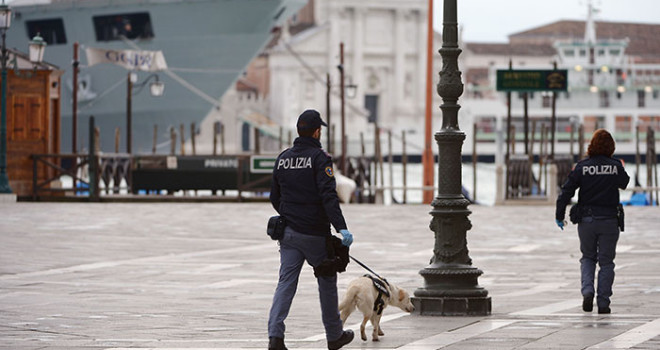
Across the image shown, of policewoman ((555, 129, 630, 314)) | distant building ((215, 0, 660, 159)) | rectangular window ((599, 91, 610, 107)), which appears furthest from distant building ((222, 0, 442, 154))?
policewoman ((555, 129, 630, 314))

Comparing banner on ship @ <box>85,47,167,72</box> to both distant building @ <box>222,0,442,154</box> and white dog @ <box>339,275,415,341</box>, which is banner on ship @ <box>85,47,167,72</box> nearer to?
white dog @ <box>339,275,415,341</box>

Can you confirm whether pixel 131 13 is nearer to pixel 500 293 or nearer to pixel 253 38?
pixel 253 38

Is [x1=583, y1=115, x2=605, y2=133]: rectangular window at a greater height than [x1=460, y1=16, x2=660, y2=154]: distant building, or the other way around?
[x1=460, y1=16, x2=660, y2=154]: distant building

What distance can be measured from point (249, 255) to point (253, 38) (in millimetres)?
55112

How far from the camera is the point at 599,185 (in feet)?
35.8

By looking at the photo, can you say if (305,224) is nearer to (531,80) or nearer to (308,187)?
(308,187)

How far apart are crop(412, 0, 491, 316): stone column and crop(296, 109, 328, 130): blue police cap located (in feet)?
8.10

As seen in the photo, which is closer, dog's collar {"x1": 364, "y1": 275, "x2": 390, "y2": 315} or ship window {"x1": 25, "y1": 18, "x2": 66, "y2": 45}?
dog's collar {"x1": 364, "y1": 275, "x2": 390, "y2": 315}

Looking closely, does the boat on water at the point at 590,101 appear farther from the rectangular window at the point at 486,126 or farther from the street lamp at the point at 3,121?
the street lamp at the point at 3,121

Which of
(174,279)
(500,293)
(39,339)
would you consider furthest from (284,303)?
(174,279)

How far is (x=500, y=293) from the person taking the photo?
43.0 ft

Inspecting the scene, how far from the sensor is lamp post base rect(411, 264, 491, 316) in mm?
10828

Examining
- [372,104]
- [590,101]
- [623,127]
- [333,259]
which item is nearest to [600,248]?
[333,259]

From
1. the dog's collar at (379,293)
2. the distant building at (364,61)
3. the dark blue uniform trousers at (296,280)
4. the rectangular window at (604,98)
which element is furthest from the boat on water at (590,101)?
the dark blue uniform trousers at (296,280)
